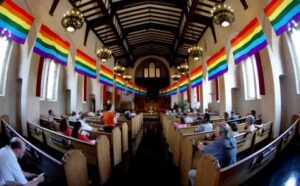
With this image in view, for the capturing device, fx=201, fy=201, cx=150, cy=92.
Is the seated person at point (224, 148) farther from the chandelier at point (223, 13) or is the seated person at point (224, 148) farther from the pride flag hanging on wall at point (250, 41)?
the pride flag hanging on wall at point (250, 41)

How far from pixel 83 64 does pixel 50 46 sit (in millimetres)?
2880

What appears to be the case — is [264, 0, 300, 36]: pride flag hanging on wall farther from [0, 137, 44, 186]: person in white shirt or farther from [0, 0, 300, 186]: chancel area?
[0, 137, 44, 186]: person in white shirt

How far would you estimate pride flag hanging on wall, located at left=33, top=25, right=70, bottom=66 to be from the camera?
6734 mm

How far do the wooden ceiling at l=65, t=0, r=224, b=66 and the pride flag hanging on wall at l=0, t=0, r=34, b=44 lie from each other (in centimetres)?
332

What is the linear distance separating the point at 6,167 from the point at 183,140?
8.85 ft

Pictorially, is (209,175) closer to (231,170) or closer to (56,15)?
(231,170)

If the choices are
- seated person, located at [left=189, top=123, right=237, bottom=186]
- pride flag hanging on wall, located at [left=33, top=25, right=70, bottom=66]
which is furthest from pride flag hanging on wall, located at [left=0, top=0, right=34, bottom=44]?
seated person, located at [left=189, top=123, right=237, bottom=186]

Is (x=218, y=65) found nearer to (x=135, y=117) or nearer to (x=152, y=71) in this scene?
(x=135, y=117)

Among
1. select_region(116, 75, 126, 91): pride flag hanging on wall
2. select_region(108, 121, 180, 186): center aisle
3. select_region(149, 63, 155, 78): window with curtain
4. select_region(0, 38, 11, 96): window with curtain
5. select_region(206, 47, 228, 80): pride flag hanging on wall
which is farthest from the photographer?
select_region(149, 63, 155, 78): window with curtain

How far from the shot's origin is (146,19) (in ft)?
45.4

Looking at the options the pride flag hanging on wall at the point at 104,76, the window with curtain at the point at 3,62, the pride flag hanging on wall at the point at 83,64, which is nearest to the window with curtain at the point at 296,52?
the pride flag hanging on wall at the point at 83,64

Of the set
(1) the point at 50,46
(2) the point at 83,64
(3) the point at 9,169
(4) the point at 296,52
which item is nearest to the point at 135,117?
(2) the point at 83,64

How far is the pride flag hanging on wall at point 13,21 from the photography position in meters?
4.97

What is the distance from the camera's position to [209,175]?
6.40 ft
